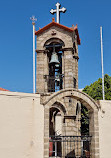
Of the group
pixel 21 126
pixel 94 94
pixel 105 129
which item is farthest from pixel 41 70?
pixel 94 94

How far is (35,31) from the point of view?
1272cm

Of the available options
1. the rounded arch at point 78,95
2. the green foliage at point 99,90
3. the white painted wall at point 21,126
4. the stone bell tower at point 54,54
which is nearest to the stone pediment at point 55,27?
the stone bell tower at point 54,54

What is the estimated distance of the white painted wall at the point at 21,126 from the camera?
892 cm

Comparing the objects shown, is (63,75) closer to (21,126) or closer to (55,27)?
(55,27)

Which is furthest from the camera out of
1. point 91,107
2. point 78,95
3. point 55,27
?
point 55,27

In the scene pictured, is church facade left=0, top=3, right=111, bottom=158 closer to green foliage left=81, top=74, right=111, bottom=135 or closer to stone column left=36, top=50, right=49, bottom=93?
stone column left=36, top=50, right=49, bottom=93

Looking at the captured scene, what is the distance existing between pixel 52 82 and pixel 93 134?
3.85m

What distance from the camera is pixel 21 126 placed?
9.21 meters

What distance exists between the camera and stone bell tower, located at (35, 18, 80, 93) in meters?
12.2

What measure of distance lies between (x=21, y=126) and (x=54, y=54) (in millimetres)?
4626

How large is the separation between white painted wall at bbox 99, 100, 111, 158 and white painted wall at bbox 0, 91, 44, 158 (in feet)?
8.60

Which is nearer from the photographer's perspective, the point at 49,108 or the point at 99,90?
the point at 49,108

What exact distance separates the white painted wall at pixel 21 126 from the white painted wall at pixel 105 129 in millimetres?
2622

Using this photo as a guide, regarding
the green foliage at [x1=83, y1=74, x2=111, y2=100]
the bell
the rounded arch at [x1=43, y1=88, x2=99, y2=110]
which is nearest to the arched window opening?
the bell
